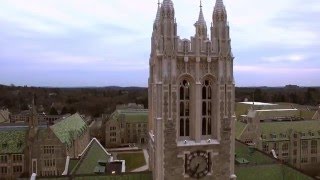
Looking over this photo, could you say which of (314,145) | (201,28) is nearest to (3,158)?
(201,28)

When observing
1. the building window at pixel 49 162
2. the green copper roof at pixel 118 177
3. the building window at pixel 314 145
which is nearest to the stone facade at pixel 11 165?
the building window at pixel 49 162

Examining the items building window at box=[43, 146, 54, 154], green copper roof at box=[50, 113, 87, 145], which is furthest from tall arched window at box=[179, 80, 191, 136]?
building window at box=[43, 146, 54, 154]

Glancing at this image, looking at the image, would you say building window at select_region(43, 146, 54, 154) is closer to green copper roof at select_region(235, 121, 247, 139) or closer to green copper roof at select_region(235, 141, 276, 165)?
green copper roof at select_region(235, 141, 276, 165)

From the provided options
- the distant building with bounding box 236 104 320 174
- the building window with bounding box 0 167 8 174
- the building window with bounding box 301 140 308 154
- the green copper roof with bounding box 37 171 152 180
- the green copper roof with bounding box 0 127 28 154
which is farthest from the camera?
the building window with bounding box 301 140 308 154

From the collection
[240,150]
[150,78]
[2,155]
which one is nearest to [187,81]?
[150,78]

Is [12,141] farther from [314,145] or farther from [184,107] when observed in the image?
[314,145]

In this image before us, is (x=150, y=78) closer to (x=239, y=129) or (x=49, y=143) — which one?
(x=49, y=143)
